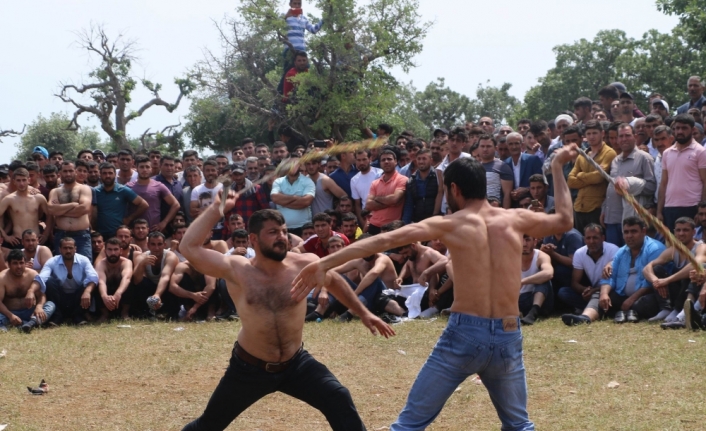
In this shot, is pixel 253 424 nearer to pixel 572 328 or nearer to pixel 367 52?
pixel 572 328

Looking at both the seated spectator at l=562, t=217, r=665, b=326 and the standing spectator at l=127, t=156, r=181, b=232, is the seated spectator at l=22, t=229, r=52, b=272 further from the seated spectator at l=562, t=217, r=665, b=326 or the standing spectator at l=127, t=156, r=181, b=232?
the seated spectator at l=562, t=217, r=665, b=326

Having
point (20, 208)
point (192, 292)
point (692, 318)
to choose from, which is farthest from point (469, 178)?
point (20, 208)

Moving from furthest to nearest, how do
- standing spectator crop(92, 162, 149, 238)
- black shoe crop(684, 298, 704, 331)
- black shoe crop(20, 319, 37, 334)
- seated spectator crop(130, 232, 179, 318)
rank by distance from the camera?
standing spectator crop(92, 162, 149, 238) → seated spectator crop(130, 232, 179, 318) → black shoe crop(20, 319, 37, 334) → black shoe crop(684, 298, 704, 331)

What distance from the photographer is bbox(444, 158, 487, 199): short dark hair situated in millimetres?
5348

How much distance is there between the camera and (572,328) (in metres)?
10.3

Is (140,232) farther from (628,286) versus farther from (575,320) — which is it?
(628,286)

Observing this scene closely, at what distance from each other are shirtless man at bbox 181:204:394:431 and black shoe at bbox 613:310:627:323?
17.8 ft

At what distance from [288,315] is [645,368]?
4112 mm

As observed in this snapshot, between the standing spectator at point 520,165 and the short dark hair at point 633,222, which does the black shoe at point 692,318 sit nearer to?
the short dark hair at point 633,222

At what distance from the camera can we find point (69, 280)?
12453mm

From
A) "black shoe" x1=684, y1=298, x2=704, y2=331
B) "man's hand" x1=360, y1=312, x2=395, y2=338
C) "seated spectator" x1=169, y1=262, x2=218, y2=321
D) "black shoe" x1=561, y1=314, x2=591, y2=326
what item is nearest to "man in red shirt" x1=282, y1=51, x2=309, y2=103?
"seated spectator" x1=169, y1=262, x2=218, y2=321

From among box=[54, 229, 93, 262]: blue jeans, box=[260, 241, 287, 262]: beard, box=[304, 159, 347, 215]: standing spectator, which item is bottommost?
box=[54, 229, 93, 262]: blue jeans

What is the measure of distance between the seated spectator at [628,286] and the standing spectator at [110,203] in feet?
21.5

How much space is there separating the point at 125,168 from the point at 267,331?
28.6 feet
